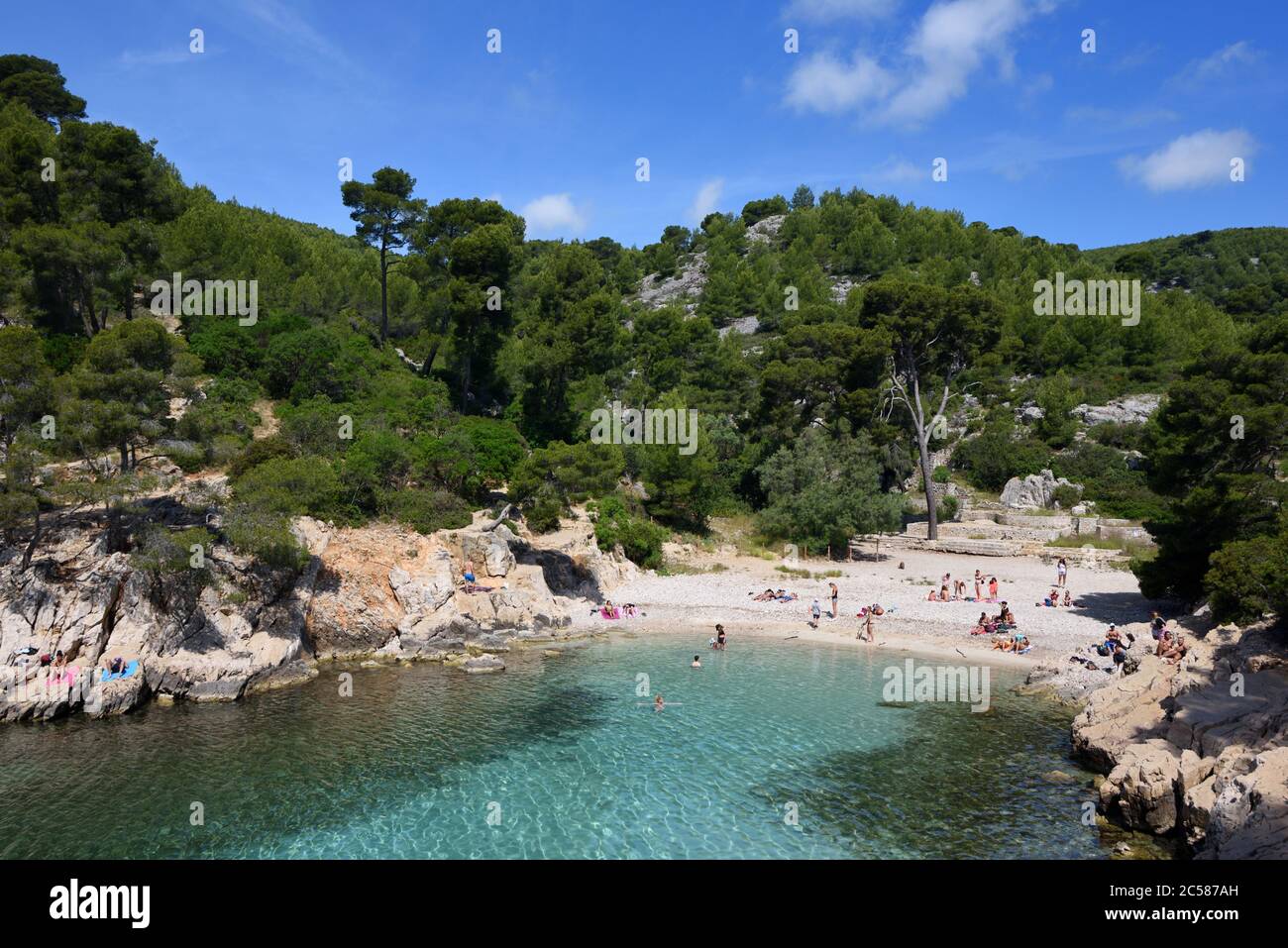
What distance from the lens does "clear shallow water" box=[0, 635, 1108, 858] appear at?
1347 centimetres

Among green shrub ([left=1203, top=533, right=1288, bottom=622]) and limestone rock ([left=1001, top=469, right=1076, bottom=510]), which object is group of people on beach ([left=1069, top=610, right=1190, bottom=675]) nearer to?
green shrub ([left=1203, top=533, right=1288, bottom=622])

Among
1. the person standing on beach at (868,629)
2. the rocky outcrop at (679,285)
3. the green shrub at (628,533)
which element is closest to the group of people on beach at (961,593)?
the person standing on beach at (868,629)

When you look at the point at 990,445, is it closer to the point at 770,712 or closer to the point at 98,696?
Answer: the point at 770,712

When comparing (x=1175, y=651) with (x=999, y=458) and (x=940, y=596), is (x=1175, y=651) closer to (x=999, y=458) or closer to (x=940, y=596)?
(x=940, y=596)

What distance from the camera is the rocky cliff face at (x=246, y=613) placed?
2002cm

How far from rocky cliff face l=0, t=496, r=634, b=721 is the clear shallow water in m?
1.06

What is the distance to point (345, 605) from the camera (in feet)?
85.6

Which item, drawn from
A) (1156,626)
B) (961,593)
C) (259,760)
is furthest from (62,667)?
(1156,626)

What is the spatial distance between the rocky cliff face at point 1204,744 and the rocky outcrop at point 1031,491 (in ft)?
103

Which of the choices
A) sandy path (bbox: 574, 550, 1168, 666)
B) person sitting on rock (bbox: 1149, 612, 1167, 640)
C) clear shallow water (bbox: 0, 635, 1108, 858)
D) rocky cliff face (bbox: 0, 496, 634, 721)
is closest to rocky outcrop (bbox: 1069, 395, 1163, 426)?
sandy path (bbox: 574, 550, 1168, 666)

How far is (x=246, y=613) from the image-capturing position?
23.4 m
